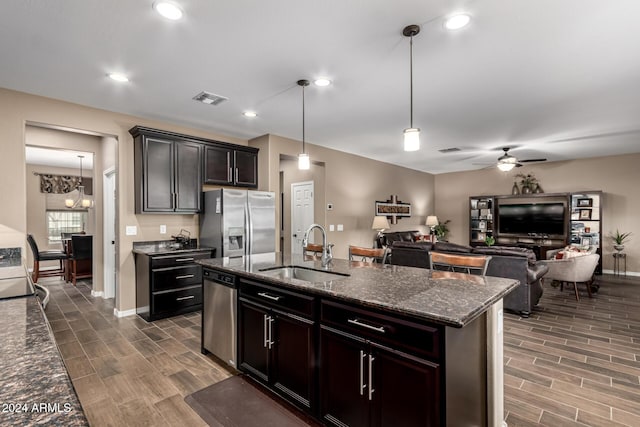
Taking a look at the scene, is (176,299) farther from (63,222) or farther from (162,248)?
(63,222)

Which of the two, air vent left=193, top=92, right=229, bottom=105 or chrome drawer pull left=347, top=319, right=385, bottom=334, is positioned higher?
air vent left=193, top=92, right=229, bottom=105

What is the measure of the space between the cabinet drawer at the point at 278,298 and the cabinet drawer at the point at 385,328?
5.4 inches

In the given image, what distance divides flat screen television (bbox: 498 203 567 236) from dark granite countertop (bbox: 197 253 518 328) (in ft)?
23.6

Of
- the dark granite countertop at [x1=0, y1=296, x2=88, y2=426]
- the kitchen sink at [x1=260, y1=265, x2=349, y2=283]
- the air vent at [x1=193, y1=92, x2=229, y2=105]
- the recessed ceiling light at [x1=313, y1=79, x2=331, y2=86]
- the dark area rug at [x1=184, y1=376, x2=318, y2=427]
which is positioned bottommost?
the dark area rug at [x1=184, y1=376, x2=318, y2=427]

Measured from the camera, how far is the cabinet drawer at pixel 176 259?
406 cm

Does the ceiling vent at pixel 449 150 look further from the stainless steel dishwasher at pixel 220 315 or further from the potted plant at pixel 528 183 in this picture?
the stainless steel dishwasher at pixel 220 315

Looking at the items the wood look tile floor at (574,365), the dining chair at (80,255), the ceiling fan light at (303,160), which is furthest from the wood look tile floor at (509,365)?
the ceiling fan light at (303,160)

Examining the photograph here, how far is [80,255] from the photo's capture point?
6.09 meters

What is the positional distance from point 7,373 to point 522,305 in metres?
4.90

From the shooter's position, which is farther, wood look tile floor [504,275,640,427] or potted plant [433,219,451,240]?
potted plant [433,219,451,240]

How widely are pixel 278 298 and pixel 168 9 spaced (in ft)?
6.91

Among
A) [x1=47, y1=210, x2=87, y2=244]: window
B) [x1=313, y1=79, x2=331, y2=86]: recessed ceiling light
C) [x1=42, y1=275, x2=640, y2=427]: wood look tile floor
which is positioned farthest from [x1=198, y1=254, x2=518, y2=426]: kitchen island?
[x1=47, y1=210, x2=87, y2=244]: window

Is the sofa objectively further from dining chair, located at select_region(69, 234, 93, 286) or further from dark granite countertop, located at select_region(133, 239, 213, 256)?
dining chair, located at select_region(69, 234, 93, 286)

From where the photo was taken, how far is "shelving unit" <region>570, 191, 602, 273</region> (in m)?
7.17
